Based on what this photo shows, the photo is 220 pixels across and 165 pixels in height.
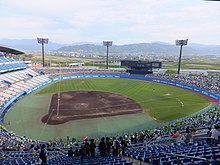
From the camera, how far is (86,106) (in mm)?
34406

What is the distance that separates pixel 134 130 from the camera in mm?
24328

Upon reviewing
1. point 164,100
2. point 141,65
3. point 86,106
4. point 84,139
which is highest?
point 141,65

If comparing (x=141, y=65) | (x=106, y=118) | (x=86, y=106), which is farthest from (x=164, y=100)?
(x=141, y=65)

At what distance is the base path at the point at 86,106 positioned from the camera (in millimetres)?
29206

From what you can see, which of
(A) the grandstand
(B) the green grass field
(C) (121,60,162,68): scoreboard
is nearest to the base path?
(B) the green grass field

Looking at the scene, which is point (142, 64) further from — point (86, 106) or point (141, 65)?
point (86, 106)

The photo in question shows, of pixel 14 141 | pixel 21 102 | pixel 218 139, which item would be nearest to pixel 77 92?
pixel 21 102

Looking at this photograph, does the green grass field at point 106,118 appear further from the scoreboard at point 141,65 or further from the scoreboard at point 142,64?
the scoreboard at point 141,65

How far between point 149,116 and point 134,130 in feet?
19.4

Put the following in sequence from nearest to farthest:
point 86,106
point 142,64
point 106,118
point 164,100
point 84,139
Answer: point 84,139 < point 106,118 < point 86,106 < point 164,100 < point 142,64

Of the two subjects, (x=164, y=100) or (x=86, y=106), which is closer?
(x=86, y=106)

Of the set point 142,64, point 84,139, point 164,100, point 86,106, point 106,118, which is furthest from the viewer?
point 142,64

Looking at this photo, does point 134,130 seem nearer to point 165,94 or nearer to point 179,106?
point 179,106

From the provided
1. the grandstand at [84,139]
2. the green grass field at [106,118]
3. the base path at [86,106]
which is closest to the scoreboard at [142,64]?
the grandstand at [84,139]
